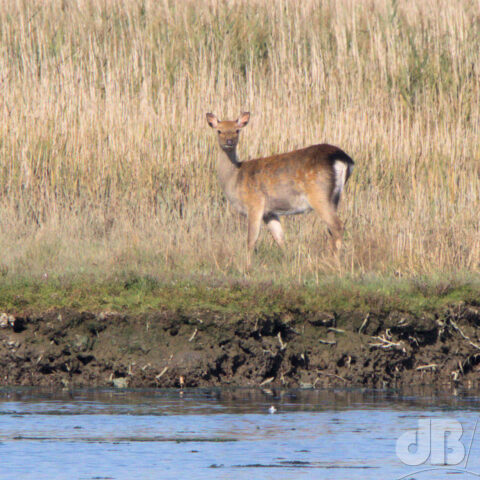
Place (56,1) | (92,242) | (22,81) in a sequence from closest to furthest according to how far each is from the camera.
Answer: (92,242) → (22,81) → (56,1)

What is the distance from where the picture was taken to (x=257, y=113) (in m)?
14.9

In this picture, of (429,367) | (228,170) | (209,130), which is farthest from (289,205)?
(429,367)

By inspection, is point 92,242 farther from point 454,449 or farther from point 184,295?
point 454,449

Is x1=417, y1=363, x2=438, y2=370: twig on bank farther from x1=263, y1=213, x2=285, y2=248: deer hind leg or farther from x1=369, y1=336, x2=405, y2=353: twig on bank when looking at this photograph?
x1=263, y1=213, x2=285, y2=248: deer hind leg

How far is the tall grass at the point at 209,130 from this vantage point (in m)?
10.9

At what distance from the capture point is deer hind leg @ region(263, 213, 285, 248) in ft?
38.5

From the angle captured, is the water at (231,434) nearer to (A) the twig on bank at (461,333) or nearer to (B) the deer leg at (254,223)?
(A) the twig on bank at (461,333)

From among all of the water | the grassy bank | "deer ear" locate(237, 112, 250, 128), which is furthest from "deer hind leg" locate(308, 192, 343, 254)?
the water

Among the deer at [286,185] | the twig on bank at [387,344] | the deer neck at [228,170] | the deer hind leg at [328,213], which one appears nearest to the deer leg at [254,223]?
the deer at [286,185]

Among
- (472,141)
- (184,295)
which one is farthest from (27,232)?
(472,141)

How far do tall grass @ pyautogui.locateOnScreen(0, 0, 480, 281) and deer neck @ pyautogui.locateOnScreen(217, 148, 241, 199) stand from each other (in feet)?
1.28

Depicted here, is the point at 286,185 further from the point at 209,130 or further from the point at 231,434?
the point at 231,434

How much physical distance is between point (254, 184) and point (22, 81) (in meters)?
4.92

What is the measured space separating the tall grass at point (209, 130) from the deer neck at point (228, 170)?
0.39m
